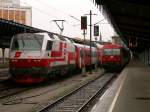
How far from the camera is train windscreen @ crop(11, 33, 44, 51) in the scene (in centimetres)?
2573

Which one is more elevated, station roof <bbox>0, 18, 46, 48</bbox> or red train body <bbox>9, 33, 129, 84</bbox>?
station roof <bbox>0, 18, 46, 48</bbox>

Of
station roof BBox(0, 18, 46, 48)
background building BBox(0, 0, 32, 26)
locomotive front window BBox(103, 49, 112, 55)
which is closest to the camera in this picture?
station roof BBox(0, 18, 46, 48)

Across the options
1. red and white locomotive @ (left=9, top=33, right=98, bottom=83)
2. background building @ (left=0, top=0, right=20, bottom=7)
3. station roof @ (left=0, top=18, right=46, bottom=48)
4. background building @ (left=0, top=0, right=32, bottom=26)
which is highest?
background building @ (left=0, top=0, right=20, bottom=7)

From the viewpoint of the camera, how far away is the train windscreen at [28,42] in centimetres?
2573

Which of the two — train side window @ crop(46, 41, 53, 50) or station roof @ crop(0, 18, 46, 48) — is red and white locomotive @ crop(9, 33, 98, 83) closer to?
train side window @ crop(46, 41, 53, 50)

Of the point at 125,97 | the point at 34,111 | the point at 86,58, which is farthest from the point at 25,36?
the point at 86,58

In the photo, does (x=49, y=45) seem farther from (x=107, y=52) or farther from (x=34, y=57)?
(x=107, y=52)

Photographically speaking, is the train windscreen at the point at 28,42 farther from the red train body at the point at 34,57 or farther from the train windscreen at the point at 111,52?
the train windscreen at the point at 111,52

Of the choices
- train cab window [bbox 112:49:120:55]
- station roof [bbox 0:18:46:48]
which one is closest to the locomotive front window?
train cab window [bbox 112:49:120:55]

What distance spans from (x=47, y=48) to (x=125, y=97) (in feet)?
28.9

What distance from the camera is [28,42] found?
26.0 meters

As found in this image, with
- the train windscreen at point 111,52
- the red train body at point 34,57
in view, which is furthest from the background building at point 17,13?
the red train body at point 34,57

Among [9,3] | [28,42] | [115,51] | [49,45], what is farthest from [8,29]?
[9,3]

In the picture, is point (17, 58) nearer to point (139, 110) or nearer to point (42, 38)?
point (42, 38)
